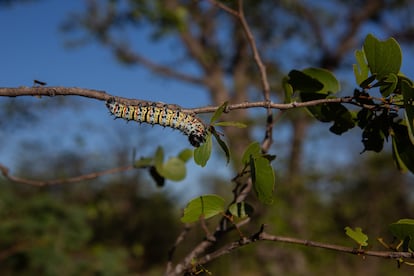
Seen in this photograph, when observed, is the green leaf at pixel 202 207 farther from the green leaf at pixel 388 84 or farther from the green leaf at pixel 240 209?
the green leaf at pixel 388 84

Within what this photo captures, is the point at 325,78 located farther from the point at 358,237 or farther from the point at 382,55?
the point at 358,237

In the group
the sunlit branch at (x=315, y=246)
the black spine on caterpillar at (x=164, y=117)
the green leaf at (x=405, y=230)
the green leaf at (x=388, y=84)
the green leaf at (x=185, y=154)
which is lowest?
the sunlit branch at (x=315, y=246)

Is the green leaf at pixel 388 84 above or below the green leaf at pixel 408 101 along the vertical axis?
above

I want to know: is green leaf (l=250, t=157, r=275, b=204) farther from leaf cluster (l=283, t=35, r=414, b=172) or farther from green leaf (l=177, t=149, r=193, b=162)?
green leaf (l=177, t=149, r=193, b=162)

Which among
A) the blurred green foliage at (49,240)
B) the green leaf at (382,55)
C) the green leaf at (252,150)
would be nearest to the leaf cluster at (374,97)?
the green leaf at (382,55)

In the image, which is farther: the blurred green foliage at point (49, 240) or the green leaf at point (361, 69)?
the blurred green foliage at point (49, 240)

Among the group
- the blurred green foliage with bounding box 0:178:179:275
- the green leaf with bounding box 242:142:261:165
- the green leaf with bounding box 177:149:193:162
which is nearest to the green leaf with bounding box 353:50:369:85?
the green leaf with bounding box 242:142:261:165
